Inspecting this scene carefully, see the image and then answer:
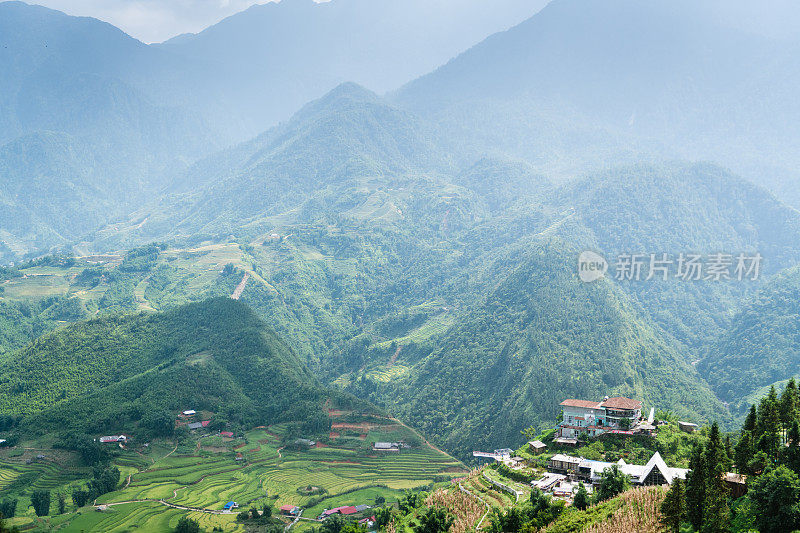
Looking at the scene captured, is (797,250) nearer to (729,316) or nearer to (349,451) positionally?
(729,316)

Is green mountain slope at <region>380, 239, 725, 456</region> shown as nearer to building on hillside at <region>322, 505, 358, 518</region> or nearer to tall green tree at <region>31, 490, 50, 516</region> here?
building on hillside at <region>322, 505, 358, 518</region>

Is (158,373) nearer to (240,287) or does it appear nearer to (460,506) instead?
(460,506)

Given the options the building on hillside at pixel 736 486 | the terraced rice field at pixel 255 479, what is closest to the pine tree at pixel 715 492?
the building on hillside at pixel 736 486

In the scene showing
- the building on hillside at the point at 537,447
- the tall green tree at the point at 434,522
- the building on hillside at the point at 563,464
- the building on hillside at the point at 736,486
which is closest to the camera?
the building on hillside at the point at 736,486

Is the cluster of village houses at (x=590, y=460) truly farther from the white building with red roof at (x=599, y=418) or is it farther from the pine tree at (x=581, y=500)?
the pine tree at (x=581, y=500)

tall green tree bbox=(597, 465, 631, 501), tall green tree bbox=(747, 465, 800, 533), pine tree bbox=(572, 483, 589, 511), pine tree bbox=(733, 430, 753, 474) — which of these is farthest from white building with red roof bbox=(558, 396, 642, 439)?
tall green tree bbox=(747, 465, 800, 533)

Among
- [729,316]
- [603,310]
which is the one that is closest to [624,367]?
[603,310]

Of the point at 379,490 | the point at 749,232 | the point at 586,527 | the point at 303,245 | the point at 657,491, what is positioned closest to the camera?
the point at 586,527
